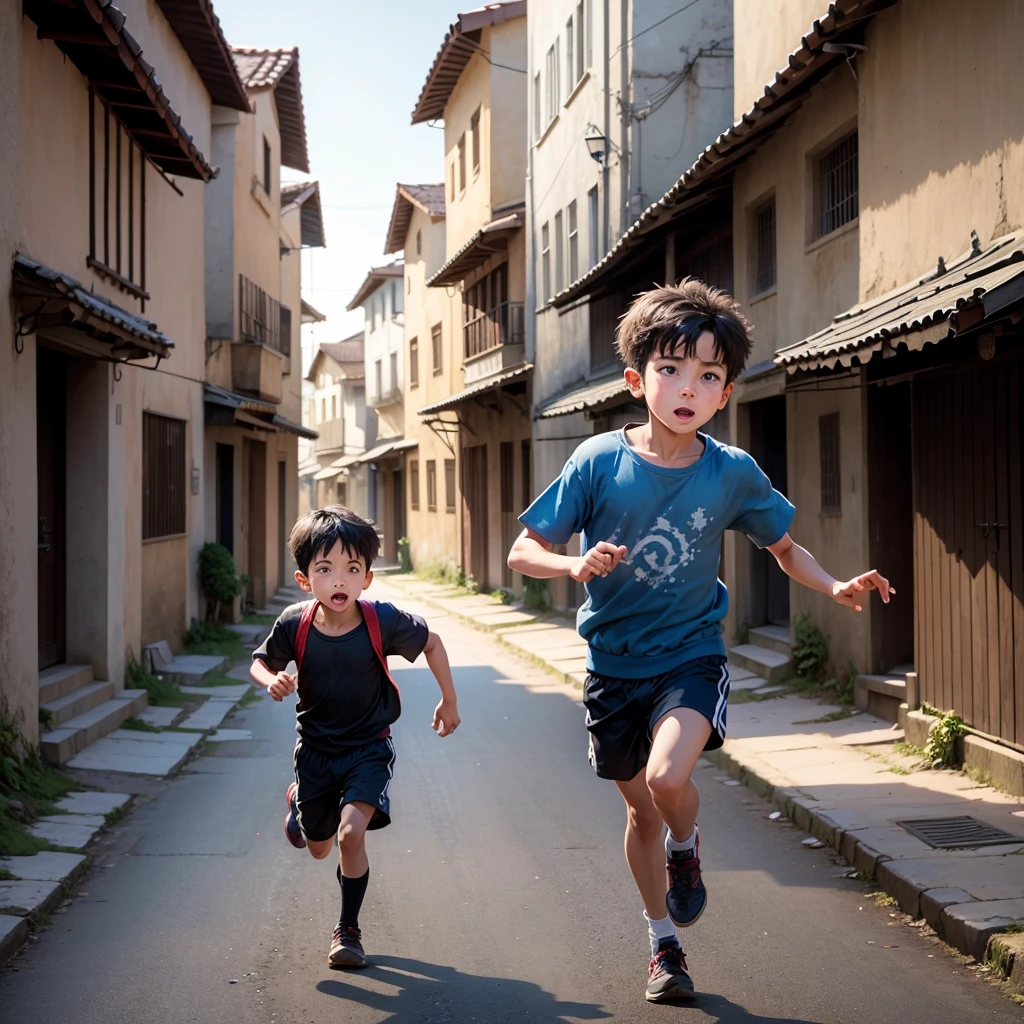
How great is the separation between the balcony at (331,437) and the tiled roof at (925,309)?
50008 millimetres

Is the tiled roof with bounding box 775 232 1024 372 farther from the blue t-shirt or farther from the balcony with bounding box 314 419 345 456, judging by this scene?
the balcony with bounding box 314 419 345 456

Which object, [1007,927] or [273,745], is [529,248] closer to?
[273,745]

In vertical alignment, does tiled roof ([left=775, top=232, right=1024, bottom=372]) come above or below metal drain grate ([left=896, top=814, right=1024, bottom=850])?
above

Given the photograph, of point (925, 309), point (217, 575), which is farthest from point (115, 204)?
point (925, 309)

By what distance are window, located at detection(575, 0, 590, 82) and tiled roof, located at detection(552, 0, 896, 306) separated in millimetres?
6981

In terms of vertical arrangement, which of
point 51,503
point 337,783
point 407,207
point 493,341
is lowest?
point 337,783

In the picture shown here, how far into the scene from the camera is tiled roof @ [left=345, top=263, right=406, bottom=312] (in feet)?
150

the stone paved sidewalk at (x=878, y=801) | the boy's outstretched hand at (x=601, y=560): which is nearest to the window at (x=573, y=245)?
the stone paved sidewalk at (x=878, y=801)

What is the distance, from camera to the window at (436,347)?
36.7 metres

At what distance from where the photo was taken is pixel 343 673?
16.7 feet

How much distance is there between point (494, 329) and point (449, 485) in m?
6.70

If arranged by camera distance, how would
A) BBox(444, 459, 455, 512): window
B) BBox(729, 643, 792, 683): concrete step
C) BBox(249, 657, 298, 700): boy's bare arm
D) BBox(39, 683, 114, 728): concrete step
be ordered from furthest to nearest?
BBox(444, 459, 455, 512): window
BBox(729, 643, 792, 683): concrete step
BBox(39, 683, 114, 728): concrete step
BBox(249, 657, 298, 700): boy's bare arm

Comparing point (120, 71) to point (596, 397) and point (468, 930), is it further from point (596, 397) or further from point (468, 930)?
point (468, 930)

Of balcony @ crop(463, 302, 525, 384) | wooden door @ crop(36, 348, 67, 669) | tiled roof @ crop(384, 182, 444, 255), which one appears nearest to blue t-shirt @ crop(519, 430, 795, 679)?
wooden door @ crop(36, 348, 67, 669)
